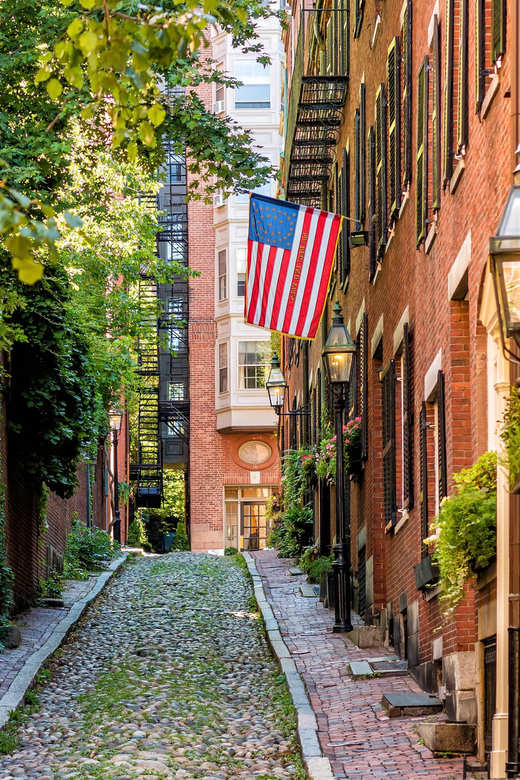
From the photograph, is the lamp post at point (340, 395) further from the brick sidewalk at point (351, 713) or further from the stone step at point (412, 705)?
the stone step at point (412, 705)

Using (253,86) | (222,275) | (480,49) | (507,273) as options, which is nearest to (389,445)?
(480,49)

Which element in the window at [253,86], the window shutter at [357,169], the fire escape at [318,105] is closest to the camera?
the window shutter at [357,169]

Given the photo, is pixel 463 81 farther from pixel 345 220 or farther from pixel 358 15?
pixel 345 220

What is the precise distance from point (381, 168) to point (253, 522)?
33081 millimetres

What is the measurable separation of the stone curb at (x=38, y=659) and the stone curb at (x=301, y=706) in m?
2.50

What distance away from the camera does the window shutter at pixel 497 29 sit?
7.45 m

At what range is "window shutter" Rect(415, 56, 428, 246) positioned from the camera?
10.9 metres

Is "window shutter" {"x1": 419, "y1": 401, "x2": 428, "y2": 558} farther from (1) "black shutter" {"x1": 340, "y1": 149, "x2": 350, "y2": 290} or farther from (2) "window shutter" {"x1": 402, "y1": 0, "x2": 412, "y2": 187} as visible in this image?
(1) "black shutter" {"x1": 340, "y1": 149, "x2": 350, "y2": 290}

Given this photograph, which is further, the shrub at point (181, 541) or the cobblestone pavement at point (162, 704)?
the shrub at point (181, 541)

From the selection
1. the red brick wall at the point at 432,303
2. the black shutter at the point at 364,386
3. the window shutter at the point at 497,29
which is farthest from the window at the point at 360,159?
the window shutter at the point at 497,29

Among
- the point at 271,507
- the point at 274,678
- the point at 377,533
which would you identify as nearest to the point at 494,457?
the point at 274,678

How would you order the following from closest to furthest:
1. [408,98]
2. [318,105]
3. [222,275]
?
1. [408,98]
2. [318,105]
3. [222,275]

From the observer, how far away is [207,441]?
4653cm

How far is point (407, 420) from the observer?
12.2 metres
